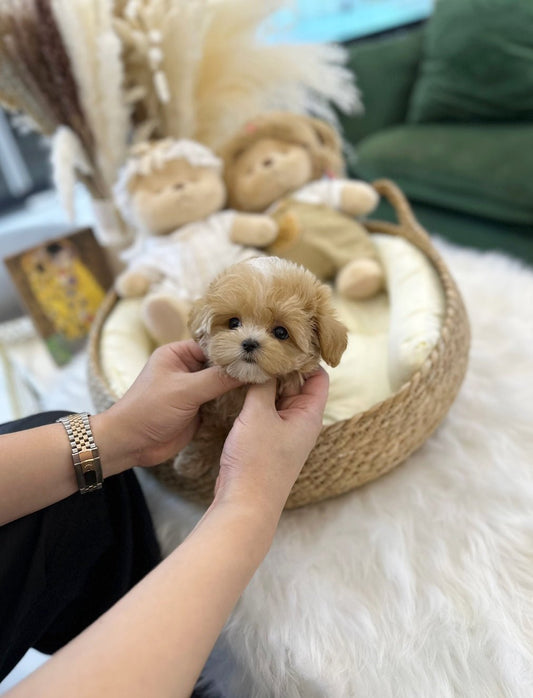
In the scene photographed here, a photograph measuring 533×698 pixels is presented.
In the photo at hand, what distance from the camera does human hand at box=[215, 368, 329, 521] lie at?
0.58 m

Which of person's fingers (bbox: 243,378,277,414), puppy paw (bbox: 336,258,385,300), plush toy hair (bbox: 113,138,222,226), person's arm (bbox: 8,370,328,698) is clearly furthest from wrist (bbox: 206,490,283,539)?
plush toy hair (bbox: 113,138,222,226)

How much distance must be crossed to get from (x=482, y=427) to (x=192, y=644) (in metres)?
0.67

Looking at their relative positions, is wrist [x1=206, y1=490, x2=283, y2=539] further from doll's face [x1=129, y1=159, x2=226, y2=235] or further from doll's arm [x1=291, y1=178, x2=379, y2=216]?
doll's arm [x1=291, y1=178, x2=379, y2=216]

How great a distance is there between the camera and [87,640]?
1.57ft

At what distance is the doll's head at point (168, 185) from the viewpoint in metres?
1.16

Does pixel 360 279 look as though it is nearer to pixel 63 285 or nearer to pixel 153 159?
pixel 153 159

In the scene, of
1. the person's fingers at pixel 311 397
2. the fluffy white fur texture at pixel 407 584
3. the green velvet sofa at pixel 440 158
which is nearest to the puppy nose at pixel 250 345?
the person's fingers at pixel 311 397

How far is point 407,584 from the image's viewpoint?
0.75m

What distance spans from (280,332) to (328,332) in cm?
6

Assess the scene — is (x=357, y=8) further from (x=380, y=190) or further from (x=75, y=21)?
(x=75, y=21)

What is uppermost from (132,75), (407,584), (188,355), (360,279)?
(132,75)

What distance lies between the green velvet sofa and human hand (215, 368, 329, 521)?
1.16 metres

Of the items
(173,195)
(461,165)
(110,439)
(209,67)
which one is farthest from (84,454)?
(461,165)

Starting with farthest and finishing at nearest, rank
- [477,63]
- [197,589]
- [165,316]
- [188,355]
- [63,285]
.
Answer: [477,63]
[63,285]
[165,316]
[188,355]
[197,589]
